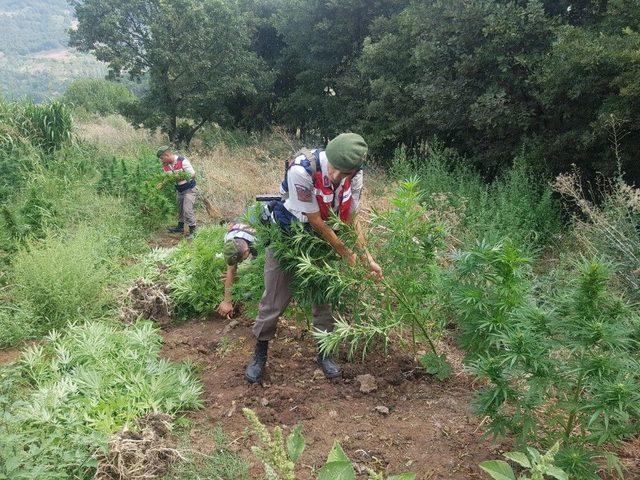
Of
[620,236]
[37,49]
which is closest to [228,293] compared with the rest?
[620,236]

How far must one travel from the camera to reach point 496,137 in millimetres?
8883

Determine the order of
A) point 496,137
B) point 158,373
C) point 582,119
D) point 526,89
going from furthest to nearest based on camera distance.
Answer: point 496,137, point 526,89, point 582,119, point 158,373

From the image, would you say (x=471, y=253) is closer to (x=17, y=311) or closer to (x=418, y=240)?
(x=418, y=240)

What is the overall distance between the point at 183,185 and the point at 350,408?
5.58 m

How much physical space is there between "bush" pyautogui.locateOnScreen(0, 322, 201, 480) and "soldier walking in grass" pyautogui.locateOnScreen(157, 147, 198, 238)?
142 inches

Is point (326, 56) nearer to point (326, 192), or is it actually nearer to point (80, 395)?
point (326, 192)

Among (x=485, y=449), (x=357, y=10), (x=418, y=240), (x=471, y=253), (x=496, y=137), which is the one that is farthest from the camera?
(x=357, y=10)

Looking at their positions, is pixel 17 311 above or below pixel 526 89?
below

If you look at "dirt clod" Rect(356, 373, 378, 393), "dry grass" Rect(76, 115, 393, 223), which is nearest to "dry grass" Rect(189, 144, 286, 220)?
"dry grass" Rect(76, 115, 393, 223)

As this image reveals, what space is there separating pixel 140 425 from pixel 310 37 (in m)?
14.8

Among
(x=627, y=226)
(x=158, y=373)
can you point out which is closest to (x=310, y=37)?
(x=627, y=226)

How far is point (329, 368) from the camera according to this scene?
3.46m

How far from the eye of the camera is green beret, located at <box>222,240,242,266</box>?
160 inches

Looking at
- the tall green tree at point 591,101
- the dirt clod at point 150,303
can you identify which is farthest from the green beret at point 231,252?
the tall green tree at point 591,101
